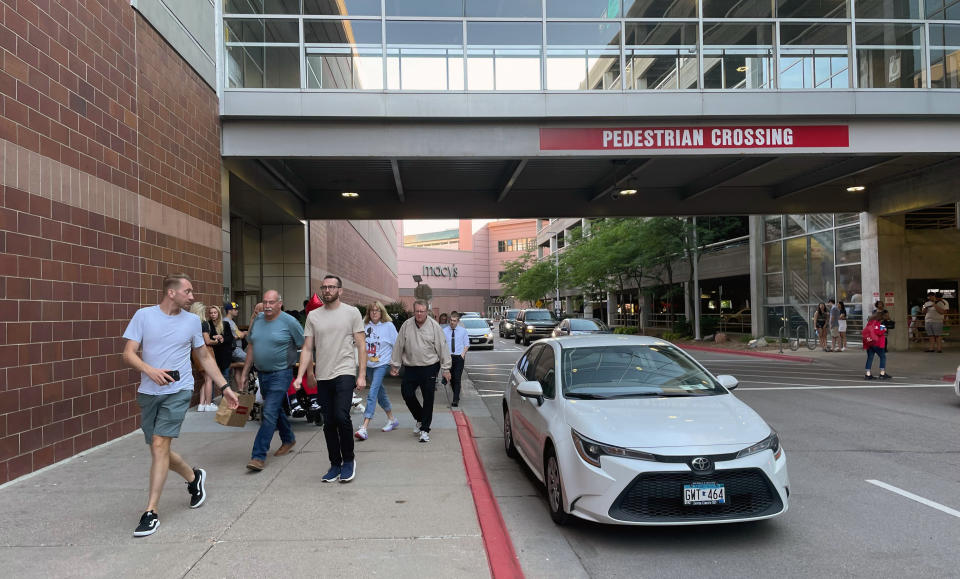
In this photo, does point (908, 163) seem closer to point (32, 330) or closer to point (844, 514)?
point (844, 514)

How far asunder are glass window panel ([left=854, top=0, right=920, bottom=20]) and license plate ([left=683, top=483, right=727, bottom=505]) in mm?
12671

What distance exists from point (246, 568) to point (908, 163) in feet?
58.1

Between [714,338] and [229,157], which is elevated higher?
[229,157]

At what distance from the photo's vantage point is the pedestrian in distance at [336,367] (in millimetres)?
5668

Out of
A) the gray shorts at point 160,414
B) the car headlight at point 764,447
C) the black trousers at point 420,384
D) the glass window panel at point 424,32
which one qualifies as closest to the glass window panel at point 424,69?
the glass window panel at point 424,32

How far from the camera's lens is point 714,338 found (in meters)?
29.3

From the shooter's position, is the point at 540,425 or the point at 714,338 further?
the point at 714,338

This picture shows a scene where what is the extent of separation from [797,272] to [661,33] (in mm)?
16732

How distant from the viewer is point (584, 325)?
862 inches

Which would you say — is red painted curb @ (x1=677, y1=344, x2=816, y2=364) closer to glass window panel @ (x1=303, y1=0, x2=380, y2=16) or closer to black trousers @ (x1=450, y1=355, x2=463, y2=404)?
black trousers @ (x1=450, y1=355, x2=463, y2=404)

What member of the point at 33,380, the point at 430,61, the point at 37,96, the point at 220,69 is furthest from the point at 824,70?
the point at 33,380

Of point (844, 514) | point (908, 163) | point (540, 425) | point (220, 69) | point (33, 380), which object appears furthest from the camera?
point (908, 163)

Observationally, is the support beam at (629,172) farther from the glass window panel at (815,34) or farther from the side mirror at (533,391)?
the side mirror at (533,391)

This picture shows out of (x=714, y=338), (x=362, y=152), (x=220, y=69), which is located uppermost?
(x=220, y=69)
